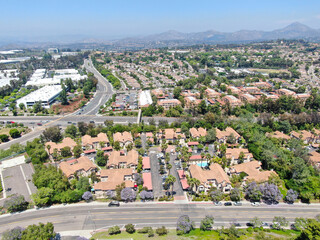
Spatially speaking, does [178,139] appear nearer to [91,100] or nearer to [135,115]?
[135,115]

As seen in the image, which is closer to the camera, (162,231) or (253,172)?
(162,231)

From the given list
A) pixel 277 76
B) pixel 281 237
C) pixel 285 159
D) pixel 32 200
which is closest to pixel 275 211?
pixel 281 237

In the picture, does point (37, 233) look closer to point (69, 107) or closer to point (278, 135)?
point (278, 135)

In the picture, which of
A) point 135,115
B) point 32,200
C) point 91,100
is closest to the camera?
point 32,200

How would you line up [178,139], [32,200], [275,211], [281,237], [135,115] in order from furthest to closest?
[135,115]
[178,139]
[32,200]
[275,211]
[281,237]

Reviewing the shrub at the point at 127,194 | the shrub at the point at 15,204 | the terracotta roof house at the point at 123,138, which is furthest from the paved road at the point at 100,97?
the shrub at the point at 127,194

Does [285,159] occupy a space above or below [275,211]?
above

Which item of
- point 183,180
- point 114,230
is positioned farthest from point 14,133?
point 183,180
